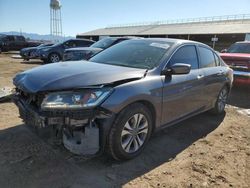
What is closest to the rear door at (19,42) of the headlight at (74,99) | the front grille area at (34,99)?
the front grille area at (34,99)

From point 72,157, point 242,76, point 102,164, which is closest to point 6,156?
point 72,157

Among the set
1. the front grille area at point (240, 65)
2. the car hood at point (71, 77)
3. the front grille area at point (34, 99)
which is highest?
the car hood at point (71, 77)

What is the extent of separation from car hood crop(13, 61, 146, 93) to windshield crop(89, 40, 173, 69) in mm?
296

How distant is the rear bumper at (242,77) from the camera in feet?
25.4

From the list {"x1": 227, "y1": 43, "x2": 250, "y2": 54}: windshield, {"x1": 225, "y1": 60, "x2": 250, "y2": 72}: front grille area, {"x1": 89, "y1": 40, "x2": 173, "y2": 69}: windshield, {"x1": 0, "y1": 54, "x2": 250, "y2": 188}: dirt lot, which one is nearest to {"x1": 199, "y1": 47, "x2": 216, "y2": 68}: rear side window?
{"x1": 89, "y1": 40, "x2": 173, "y2": 69}: windshield

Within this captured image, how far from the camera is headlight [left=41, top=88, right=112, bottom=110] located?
2865 mm

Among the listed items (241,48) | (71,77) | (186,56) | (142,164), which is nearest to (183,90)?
(186,56)

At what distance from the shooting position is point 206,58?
4.99m

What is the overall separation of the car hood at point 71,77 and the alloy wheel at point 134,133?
56cm

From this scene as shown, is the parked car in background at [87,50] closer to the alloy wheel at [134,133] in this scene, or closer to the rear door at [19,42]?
the alloy wheel at [134,133]

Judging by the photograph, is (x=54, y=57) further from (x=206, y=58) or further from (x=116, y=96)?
(x=116, y=96)

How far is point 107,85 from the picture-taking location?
3.04 m

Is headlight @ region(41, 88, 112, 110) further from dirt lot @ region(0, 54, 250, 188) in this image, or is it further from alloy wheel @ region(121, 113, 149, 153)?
dirt lot @ region(0, 54, 250, 188)

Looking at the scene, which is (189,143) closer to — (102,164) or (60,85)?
(102,164)
